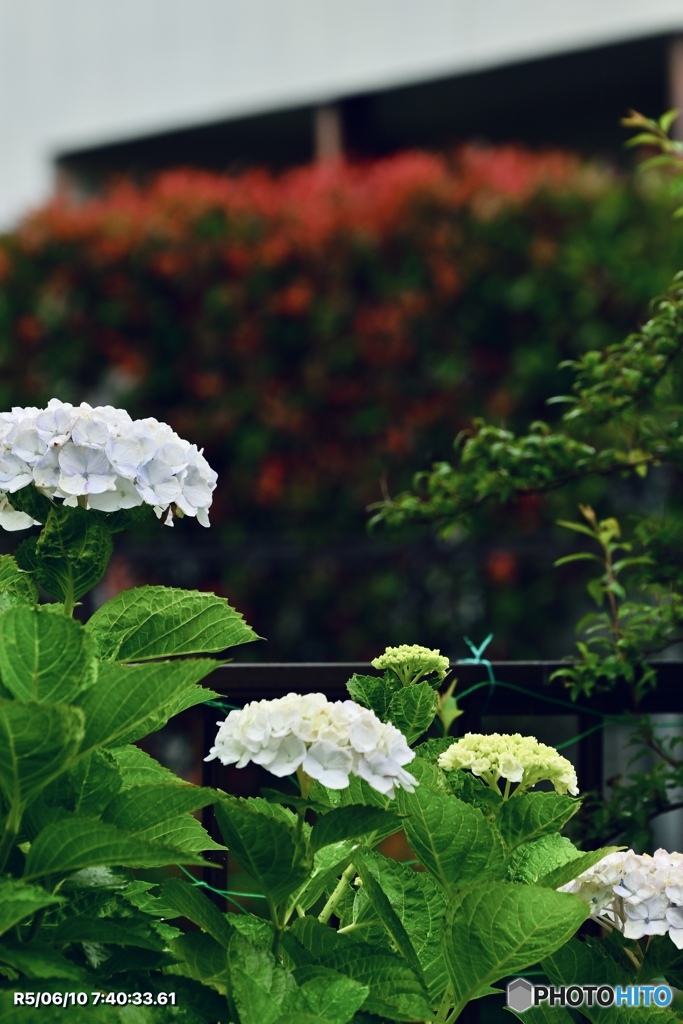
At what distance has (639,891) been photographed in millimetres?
1535

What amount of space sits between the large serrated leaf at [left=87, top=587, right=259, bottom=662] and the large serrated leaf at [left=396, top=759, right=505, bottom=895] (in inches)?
9.9

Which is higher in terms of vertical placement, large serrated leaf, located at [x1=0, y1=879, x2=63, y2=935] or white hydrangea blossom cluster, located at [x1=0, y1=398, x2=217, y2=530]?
white hydrangea blossom cluster, located at [x1=0, y1=398, x2=217, y2=530]

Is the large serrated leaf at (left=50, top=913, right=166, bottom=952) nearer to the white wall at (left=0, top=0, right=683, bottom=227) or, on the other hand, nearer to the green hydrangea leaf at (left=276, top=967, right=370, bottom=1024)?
the green hydrangea leaf at (left=276, top=967, right=370, bottom=1024)

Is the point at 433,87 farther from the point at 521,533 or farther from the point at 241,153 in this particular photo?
the point at 521,533

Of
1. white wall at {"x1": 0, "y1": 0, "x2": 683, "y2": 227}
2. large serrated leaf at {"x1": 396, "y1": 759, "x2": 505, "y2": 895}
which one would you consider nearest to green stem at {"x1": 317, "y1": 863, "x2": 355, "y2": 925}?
large serrated leaf at {"x1": 396, "y1": 759, "x2": 505, "y2": 895}

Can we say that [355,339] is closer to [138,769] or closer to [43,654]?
[138,769]

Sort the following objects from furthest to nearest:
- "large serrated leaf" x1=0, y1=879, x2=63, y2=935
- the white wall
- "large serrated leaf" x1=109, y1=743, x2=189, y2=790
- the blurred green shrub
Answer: the white wall → the blurred green shrub → "large serrated leaf" x1=109, y1=743, x2=189, y2=790 → "large serrated leaf" x1=0, y1=879, x2=63, y2=935

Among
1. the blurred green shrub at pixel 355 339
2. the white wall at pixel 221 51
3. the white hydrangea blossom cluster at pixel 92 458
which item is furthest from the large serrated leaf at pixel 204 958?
the white wall at pixel 221 51

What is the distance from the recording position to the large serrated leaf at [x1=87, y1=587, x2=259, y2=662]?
142 centimetres

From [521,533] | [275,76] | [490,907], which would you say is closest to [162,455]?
[490,907]

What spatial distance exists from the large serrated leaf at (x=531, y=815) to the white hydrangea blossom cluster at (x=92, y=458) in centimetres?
49

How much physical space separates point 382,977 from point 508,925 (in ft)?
0.45

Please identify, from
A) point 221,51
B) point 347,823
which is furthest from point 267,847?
point 221,51

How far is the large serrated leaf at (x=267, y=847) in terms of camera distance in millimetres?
1250
